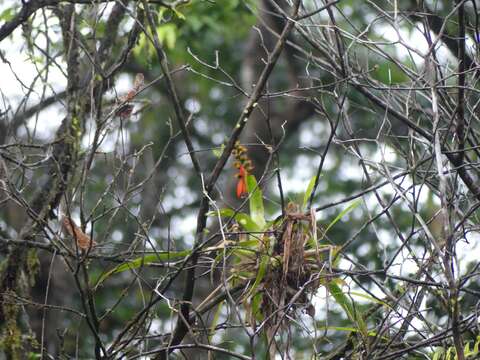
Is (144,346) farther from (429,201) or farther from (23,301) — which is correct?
(429,201)

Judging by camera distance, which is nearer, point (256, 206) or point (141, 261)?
point (141, 261)

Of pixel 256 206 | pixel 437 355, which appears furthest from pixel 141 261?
pixel 437 355

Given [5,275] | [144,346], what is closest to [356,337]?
[144,346]

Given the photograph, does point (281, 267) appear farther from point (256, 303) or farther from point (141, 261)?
point (141, 261)

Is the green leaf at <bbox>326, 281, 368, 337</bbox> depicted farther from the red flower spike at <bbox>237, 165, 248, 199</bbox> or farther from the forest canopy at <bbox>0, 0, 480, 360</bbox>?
the red flower spike at <bbox>237, 165, 248, 199</bbox>

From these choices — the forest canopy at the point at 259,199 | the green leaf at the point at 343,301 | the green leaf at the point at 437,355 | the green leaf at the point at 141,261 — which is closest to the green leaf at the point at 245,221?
the forest canopy at the point at 259,199

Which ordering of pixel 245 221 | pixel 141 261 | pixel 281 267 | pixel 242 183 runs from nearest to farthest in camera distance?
1. pixel 141 261
2. pixel 281 267
3. pixel 245 221
4. pixel 242 183

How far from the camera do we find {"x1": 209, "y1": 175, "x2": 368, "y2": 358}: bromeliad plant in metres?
3.20

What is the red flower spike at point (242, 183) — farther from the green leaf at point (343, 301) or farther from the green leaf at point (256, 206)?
the green leaf at point (343, 301)

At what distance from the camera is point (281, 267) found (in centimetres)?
323

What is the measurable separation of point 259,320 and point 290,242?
14.8 inches

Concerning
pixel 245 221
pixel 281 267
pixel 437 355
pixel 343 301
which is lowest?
pixel 437 355

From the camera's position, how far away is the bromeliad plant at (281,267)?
320 centimetres

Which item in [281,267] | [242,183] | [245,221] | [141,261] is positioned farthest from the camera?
[242,183]
